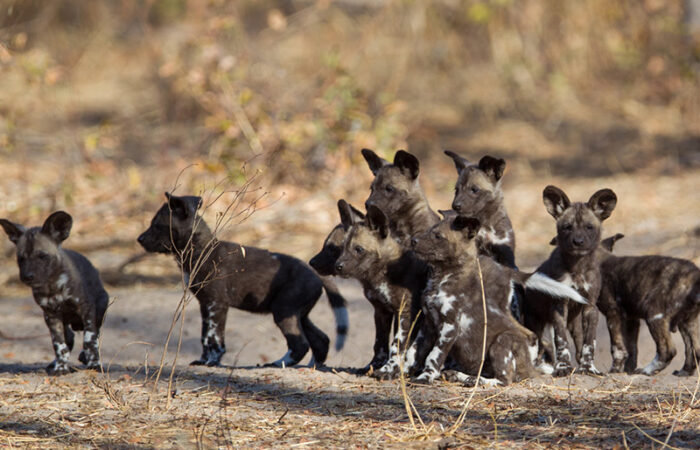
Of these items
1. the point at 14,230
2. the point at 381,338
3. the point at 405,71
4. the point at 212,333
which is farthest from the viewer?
the point at 405,71

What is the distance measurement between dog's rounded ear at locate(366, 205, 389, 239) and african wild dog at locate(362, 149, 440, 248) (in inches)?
19.1

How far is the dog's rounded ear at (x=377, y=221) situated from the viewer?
6324 mm

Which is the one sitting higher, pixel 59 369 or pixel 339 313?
pixel 339 313

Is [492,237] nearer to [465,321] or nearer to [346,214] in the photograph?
[465,321]

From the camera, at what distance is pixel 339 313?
24.0ft

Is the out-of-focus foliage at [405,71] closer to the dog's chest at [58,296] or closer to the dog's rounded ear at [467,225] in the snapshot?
the dog's chest at [58,296]

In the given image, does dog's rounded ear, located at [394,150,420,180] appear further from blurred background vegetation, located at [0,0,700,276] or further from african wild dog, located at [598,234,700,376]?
blurred background vegetation, located at [0,0,700,276]

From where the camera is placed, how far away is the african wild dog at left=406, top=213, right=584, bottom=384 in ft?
20.1

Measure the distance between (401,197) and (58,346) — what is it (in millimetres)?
2654

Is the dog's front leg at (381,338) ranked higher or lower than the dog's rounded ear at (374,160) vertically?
lower

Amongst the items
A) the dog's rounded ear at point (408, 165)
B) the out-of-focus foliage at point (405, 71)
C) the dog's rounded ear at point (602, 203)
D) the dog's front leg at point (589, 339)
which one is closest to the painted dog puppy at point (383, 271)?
the dog's rounded ear at point (408, 165)

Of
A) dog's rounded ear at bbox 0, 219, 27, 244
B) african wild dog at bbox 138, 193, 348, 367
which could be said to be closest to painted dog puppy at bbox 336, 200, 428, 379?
→ african wild dog at bbox 138, 193, 348, 367

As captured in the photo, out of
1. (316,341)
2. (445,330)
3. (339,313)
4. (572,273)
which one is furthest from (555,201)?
(316,341)

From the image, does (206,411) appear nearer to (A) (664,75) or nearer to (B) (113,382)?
(B) (113,382)
